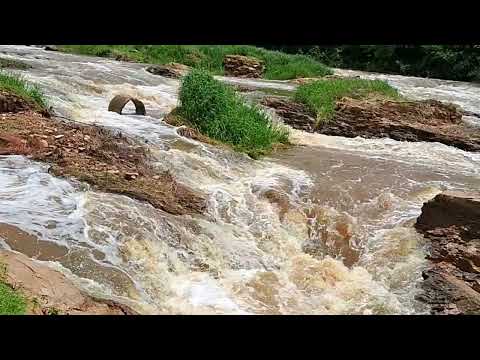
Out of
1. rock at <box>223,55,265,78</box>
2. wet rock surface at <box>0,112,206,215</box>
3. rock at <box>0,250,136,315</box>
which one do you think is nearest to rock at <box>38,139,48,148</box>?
wet rock surface at <box>0,112,206,215</box>

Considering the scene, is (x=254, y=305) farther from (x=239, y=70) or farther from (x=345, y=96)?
(x=239, y=70)

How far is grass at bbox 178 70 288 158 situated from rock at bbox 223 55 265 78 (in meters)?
8.58

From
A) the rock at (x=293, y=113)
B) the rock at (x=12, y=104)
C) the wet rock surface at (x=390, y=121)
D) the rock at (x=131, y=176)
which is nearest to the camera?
the rock at (x=131, y=176)

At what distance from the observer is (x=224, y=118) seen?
9.91 m

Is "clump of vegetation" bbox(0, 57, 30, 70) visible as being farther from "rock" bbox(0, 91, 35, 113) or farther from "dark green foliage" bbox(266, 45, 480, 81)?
"dark green foliage" bbox(266, 45, 480, 81)

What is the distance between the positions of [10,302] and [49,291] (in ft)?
1.38

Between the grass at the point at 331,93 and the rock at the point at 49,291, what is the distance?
333 inches

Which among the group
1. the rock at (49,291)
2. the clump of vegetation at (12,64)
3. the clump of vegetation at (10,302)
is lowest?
the rock at (49,291)

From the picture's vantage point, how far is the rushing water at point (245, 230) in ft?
17.3

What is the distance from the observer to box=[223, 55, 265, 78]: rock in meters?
19.3

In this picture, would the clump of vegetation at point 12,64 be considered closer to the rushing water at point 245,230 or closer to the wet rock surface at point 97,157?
the rushing water at point 245,230

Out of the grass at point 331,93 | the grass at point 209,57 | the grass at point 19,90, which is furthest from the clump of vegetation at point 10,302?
the grass at point 209,57
